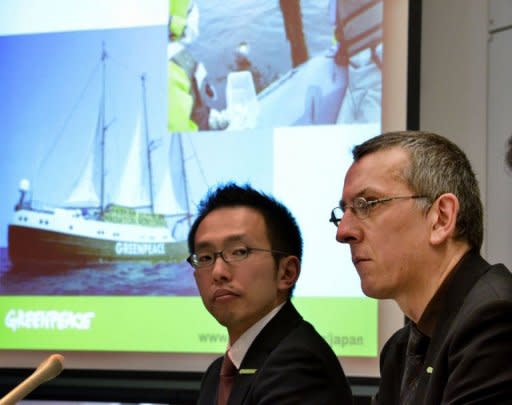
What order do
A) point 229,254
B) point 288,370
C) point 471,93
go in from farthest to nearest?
point 471,93 → point 229,254 → point 288,370

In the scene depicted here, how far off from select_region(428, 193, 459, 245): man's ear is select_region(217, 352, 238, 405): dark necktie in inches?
31.0

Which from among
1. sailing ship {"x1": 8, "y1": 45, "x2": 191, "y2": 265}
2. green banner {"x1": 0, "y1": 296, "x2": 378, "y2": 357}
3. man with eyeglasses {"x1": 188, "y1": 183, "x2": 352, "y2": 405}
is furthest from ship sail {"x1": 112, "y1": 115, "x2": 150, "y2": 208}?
man with eyeglasses {"x1": 188, "y1": 183, "x2": 352, "y2": 405}

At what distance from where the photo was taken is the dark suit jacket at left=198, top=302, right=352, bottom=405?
85.7 inches

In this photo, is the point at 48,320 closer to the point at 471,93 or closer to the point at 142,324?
the point at 142,324

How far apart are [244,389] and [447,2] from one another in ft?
6.23

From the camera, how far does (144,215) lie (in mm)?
3604

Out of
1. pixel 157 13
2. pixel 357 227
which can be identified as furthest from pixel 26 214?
pixel 357 227

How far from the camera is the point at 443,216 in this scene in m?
1.87

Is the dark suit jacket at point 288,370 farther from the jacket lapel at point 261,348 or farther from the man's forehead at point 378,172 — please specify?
the man's forehead at point 378,172

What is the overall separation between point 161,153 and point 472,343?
216 cm

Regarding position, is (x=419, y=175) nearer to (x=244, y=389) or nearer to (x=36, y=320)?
(x=244, y=389)

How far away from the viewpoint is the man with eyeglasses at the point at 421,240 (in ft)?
5.86

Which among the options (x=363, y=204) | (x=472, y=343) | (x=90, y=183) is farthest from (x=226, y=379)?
(x=90, y=183)

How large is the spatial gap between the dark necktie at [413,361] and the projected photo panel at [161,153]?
1370 millimetres
